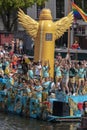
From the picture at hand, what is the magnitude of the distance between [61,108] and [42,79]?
2858mm

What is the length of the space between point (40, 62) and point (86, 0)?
3481cm

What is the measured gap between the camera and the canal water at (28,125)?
30.0 meters

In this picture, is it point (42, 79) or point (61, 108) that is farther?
point (42, 79)

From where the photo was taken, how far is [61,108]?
31500 millimetres

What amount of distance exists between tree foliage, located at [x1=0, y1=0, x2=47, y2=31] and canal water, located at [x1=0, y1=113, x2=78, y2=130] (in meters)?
34.2

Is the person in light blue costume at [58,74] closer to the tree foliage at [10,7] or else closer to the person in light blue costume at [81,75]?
the person in light blue costume at [81,75]

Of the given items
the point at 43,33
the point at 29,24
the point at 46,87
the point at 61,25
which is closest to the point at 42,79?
the point at 46,87

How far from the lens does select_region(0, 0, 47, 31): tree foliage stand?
65.8m

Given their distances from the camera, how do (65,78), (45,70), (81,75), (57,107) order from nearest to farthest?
(57,107)
(65,78)
(45,70)
(81,75)

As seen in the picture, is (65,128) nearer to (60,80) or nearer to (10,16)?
(60,80)

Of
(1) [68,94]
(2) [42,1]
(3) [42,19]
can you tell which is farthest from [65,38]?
(1) [68,94]

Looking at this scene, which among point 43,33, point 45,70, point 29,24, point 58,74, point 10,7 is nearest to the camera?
point 45,70

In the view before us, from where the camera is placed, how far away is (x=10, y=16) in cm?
7306

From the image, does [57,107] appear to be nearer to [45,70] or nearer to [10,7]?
[45,70]
